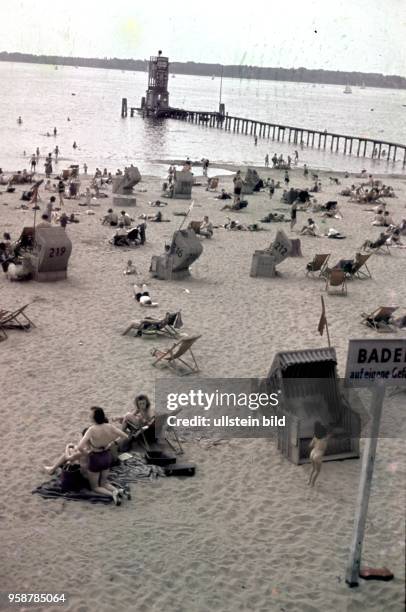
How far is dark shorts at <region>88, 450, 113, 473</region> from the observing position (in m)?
7.10

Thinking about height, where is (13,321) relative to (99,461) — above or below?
below

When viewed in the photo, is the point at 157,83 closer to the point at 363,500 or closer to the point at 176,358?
the point at 176,358

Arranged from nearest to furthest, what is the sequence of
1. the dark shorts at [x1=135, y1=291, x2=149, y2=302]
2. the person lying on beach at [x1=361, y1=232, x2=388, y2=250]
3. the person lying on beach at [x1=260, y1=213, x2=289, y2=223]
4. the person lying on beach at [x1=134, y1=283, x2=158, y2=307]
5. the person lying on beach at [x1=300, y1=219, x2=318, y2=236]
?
the person lying on beach at [x1=134, y1=283, x2=158, y2=307] < the dark shorts at [x1=135, y1=291, x2=149, y2=302] < the person lying on beach at [x1=361, y1=232, x2=388, y2=250] < the person lying on beach at [x1=300, y1=219, x2=318, y2=236] < the person lying on beach at [x1=260, y1=213, x2=289, y2=223]

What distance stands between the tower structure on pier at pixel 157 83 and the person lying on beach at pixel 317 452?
8302 centimetres

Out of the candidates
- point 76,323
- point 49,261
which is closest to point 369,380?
point 76,323

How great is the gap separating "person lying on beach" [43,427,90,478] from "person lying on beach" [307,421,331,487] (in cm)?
221

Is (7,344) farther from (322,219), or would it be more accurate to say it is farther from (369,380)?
(322,219)

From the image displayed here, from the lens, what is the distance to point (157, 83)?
292 ft

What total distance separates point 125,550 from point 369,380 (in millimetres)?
2588

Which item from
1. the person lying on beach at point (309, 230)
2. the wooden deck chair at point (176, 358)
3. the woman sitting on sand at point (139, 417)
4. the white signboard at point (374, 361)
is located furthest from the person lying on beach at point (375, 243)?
the white signboard at point (374, 361)

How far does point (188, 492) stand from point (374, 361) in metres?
3.00

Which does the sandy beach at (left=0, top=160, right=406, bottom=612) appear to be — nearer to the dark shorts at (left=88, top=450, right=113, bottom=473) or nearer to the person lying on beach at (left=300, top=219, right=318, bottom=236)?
the dark shorts at (left=88, top=450, right=113, bottom=473)

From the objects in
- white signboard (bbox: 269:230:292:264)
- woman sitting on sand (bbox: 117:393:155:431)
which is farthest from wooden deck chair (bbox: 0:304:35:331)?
white signboard (bbox: 269:230:292:264)

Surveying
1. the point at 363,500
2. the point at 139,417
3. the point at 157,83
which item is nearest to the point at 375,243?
the point at 139,417
